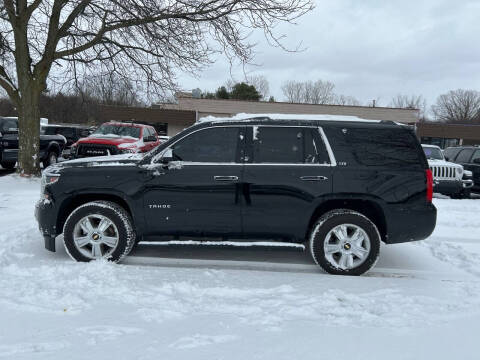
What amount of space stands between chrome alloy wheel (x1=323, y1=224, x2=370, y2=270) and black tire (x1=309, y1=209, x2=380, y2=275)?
23 mm

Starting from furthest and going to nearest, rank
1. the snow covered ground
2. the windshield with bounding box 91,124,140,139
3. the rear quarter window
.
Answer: the windshield with bounding box 91,124,140,139 → the rear quarter window → the snow covered ground

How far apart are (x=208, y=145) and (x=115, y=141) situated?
8511 mm

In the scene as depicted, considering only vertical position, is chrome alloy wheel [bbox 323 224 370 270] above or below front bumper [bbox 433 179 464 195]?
below

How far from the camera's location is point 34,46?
13023mm

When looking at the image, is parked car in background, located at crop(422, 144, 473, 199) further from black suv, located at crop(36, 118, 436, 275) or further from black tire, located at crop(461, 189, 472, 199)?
black suv, located at crop(36, 118, 436, 275)

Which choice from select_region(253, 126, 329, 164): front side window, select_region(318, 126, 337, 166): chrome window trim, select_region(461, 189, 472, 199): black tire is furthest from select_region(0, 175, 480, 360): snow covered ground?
select_region(461, 189, 472, 199): black tire

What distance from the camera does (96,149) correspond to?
12.6 meters

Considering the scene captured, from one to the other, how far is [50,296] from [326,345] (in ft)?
8.30

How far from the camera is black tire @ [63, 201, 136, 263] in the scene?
16.3 feet

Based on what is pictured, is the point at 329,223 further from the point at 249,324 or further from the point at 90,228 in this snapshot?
the point at 90,228

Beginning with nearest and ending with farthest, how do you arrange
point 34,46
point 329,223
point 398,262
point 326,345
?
point 326,345 → point 329,223 → point 398,262 → point 34,46

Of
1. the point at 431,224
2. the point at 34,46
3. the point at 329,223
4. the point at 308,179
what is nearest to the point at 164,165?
the point at 308,179

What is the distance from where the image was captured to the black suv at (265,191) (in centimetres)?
490

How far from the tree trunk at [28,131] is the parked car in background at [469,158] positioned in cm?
1349
